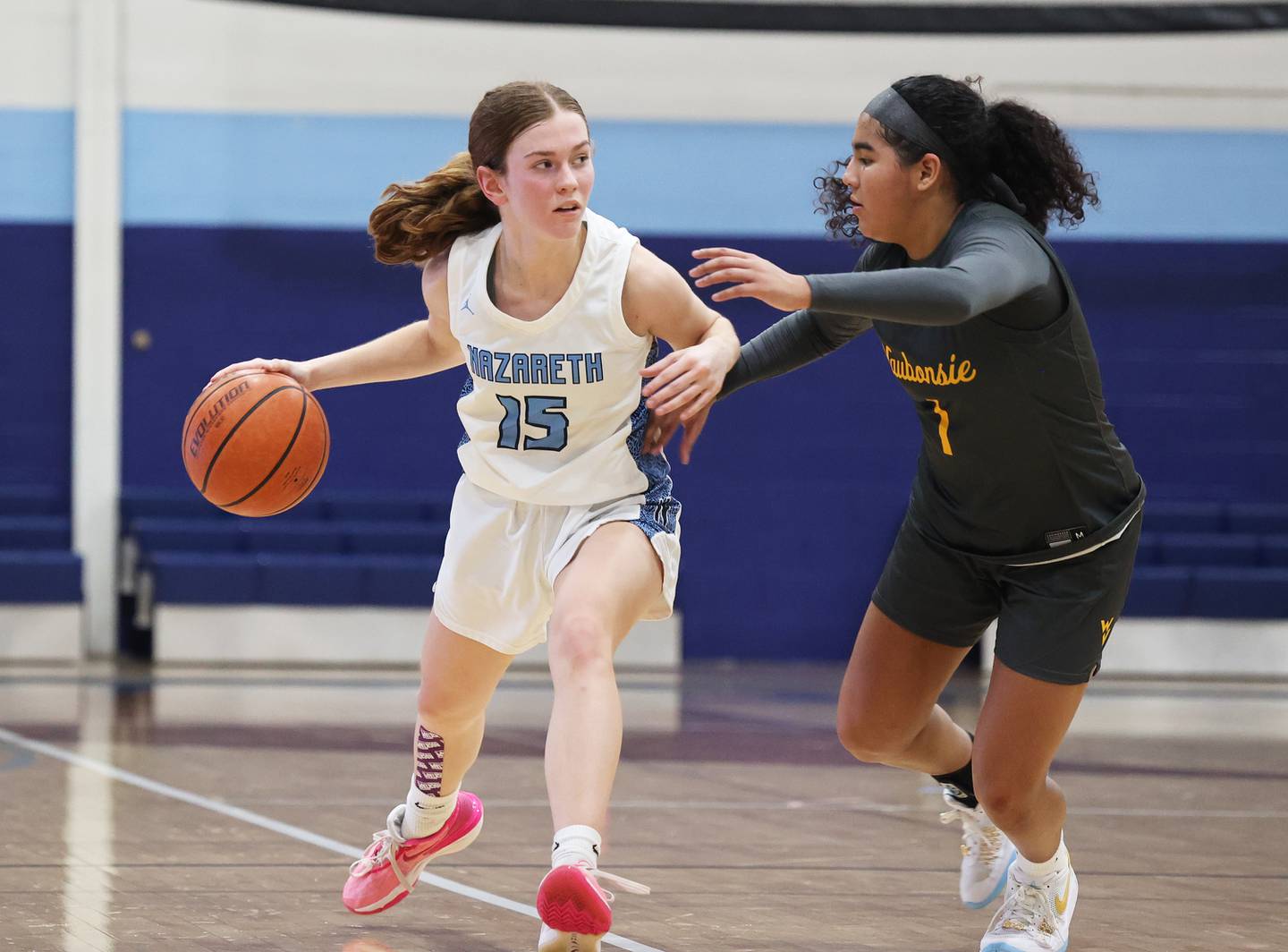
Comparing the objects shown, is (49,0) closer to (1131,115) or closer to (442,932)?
(1131,115)

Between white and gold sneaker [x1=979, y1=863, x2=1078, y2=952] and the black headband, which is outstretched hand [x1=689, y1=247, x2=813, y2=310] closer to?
the black headband

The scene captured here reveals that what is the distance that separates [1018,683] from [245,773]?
11.0 ft

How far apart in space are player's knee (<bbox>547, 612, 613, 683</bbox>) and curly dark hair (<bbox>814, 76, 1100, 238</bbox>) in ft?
3.43

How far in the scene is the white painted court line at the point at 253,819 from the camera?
364cm

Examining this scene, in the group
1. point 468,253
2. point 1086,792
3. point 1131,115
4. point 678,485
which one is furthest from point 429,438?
point 468,253

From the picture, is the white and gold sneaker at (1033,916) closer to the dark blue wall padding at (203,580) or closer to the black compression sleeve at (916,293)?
the black compression sleeve at (916,293)

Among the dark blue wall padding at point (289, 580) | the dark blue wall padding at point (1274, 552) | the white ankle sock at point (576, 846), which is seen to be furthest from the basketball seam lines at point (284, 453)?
the dark blue wall padding at point (1274, 552)

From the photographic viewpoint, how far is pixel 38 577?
Answer: 1004cm

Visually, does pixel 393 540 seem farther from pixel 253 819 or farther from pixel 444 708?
pixel 444 708

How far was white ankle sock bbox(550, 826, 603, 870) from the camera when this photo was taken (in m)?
2.76

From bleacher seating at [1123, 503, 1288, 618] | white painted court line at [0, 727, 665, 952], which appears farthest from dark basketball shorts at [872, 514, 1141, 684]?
bleacher seating at [1123, 503, 1288, 618]

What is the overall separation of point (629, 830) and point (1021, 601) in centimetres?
188

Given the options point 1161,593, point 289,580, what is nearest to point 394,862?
point 289,580

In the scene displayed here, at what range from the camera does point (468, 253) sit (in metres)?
3.43
